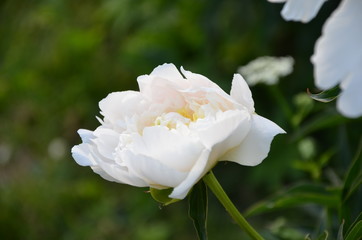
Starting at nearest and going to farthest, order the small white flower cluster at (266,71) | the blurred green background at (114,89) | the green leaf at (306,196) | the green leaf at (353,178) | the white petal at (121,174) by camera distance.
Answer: the white petal at (121,174) → the green leaf at (353,178) → the green leaf at (306,196) → the small white flower cluster at (266,71) → the blurred green background at (114,89)

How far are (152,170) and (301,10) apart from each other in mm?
117

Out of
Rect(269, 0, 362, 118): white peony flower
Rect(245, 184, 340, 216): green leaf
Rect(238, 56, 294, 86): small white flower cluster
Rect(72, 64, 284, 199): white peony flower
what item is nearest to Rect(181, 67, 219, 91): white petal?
Rect(72, 64, 284, 199): white peony flower

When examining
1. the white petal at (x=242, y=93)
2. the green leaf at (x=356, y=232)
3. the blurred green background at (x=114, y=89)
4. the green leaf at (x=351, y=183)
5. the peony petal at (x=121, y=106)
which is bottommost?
the blurred green background at (x=114, y=89)

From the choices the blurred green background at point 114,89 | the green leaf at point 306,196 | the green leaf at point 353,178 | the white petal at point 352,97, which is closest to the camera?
the white petal at point 352,97

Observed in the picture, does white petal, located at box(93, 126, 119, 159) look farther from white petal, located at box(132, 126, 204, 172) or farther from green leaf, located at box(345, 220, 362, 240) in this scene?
green leaf, located at box(345, 220, 362, 240)

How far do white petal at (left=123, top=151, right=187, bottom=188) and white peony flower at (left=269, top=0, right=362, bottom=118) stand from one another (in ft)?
0.37

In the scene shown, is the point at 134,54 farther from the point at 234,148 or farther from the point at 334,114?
the point at 234,148

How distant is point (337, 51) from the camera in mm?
280

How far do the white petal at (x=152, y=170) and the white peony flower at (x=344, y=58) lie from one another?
0.37 feet

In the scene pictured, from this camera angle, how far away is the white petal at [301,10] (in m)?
0.30

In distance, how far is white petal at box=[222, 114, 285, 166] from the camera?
0.37m

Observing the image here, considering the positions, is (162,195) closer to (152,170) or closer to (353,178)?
(152,170)

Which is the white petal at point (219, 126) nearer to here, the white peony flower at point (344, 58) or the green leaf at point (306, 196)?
the white peony flower at point (344, 58)

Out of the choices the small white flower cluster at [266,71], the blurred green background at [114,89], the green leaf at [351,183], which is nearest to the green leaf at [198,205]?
the green leaf at [351,183]
